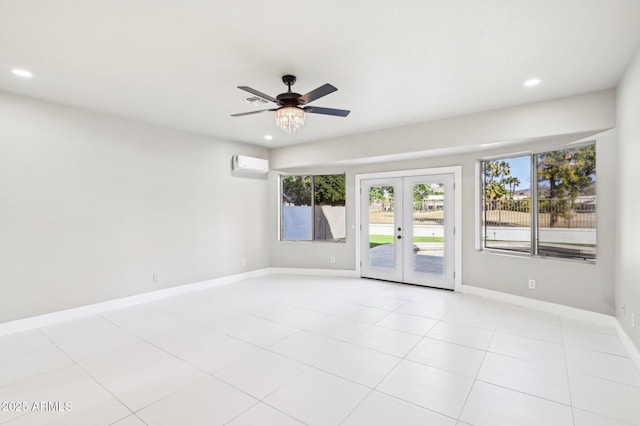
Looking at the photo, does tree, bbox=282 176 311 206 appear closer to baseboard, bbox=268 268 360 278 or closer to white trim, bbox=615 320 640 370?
baseboard, bbox=268 268 360 278

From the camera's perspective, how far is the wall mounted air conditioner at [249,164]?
19.5 feet

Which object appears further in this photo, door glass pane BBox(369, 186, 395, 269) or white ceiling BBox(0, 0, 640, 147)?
door glass pane BBox(369, 186, 395, 269)

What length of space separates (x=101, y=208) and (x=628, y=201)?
244 inches

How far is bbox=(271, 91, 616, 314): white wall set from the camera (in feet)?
11.8

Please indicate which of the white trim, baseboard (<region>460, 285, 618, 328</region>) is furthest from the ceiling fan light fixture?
baseboard (<region>460, 285, 618, 328</region>)

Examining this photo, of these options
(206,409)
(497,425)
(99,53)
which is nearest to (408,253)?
(497,425)

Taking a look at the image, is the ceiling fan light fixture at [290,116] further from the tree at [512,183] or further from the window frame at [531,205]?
the tree at [512,183]

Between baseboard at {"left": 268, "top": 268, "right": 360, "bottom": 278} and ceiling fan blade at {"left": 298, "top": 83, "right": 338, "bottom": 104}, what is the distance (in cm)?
413

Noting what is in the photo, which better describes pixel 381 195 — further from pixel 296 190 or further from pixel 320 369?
pixel 320 369

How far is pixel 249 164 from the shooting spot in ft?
20.0

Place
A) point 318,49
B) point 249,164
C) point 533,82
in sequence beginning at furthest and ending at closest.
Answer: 1. point 249,164
2. point 533,82
3. point 318,49

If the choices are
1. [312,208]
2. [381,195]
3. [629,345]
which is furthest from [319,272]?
[629,345]

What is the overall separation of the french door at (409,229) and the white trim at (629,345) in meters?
2.13

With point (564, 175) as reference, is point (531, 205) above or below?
below
